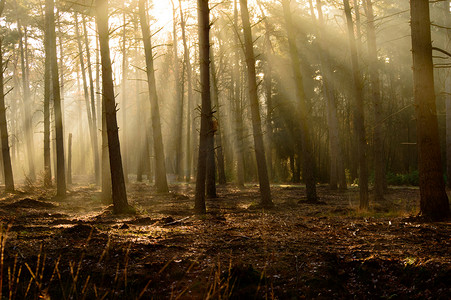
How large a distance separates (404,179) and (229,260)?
22.8 m

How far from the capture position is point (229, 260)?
18.6 feet

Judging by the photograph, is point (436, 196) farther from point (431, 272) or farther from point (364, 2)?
point (364, 2)

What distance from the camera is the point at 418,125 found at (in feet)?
26.0

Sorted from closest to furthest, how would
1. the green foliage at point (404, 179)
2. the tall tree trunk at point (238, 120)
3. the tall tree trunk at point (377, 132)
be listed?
the tall tree trunk at point (377, 132), the tall tree trunk at point (238, 120), the green foliage at point (404, 179)

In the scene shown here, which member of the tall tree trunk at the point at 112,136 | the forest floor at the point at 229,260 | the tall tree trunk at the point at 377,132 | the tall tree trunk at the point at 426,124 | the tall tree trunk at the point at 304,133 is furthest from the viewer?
the tall tree trunk at the point at 377,132

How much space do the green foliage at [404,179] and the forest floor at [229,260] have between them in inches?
727

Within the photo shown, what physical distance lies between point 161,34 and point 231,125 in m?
10.2

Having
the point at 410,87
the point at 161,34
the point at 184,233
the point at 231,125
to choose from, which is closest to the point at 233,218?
the point at 184,233

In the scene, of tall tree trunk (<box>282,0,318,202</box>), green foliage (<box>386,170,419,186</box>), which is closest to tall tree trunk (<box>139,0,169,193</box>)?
tall tree trunk (<box>282,0,318,202</box>)

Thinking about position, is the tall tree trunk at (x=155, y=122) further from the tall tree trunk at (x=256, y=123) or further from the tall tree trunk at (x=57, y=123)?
the tall tree trunk at (x=256, y=123)

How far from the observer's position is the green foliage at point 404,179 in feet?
82.5

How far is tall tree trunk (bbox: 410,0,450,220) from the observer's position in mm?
7691

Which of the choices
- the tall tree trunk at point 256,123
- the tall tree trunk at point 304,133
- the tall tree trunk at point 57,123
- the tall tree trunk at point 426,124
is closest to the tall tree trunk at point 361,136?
the tall tree trunk at point 304,133

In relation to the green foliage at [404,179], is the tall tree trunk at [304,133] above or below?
above
